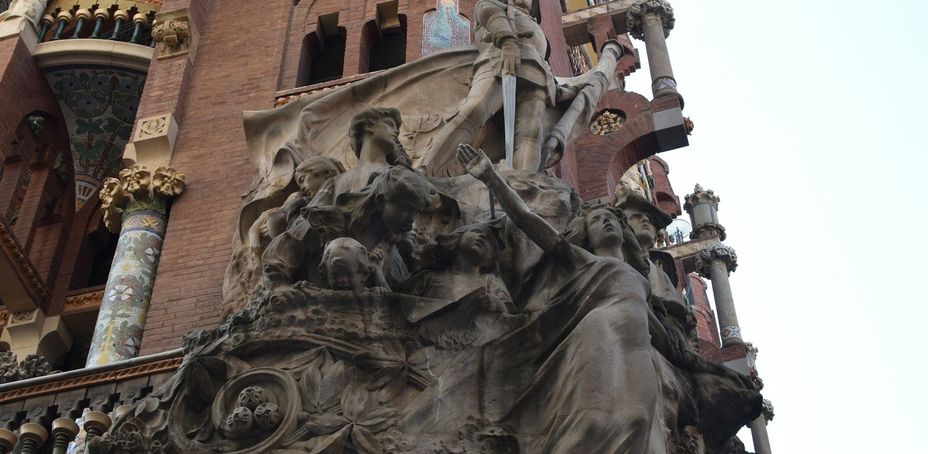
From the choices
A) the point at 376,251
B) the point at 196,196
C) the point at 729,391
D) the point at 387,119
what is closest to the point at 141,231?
the point at 196,196

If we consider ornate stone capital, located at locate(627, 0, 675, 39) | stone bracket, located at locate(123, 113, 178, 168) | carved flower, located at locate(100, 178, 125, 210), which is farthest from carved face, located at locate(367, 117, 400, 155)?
ornate stone capital, located at locate(627, 0, 675, 39)

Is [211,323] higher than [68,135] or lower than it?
lower

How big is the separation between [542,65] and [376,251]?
13.8 ft

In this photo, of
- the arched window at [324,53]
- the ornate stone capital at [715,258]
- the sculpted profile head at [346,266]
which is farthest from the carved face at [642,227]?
the ornate stone capital at [715,258]

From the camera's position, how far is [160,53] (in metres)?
15.4

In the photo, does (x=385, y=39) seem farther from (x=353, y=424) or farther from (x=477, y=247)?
(x=353, y=424)

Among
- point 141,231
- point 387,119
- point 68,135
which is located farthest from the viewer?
point 68,135

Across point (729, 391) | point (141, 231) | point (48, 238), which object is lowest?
point (729, 391)

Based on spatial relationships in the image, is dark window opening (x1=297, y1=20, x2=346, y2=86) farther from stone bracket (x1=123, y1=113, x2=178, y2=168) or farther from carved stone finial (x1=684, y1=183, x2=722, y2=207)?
carved stone finial (x1=684, y1=183, x2=722, y2=207)

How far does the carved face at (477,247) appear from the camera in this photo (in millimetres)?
8180

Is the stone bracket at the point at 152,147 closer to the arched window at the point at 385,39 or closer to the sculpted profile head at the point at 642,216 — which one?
the arched window at the point at 385,39

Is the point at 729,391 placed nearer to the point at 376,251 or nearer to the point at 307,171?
the point at 376,251

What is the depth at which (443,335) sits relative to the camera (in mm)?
7648

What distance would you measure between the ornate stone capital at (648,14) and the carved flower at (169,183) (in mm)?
6467
